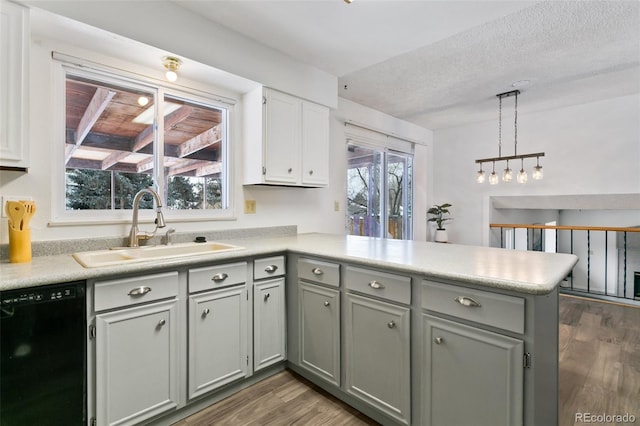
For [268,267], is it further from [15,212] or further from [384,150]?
[384,150]

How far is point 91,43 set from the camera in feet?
5.95

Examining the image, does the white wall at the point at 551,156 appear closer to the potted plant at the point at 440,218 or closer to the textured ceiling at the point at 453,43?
the potted plant at the point at 440,218

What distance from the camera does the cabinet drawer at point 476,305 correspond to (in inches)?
46.8

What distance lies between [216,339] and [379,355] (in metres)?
0.94

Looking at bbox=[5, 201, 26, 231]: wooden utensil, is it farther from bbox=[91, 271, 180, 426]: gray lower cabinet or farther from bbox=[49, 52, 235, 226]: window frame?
bbox=[91, 271, 180, 426]: gray lower cabinet

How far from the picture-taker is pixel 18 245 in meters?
1.52

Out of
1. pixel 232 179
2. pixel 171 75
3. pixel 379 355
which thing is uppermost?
pixel 171 75

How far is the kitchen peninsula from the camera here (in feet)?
3.98

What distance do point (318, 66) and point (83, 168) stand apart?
197 cm

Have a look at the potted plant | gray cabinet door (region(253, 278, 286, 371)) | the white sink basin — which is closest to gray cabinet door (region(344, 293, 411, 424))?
gray cabinet door (region(253, 278, 286, 371))

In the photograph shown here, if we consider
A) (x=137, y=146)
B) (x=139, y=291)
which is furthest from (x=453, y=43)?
(x=139, y=291)

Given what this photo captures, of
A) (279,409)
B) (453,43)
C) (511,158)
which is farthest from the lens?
(511,158)

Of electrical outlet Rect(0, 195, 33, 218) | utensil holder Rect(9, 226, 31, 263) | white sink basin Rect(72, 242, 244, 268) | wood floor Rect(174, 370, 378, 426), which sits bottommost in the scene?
wood floor Rect(174, 370, 378, 426)

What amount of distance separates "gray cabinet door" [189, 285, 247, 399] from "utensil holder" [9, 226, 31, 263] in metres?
0.82
